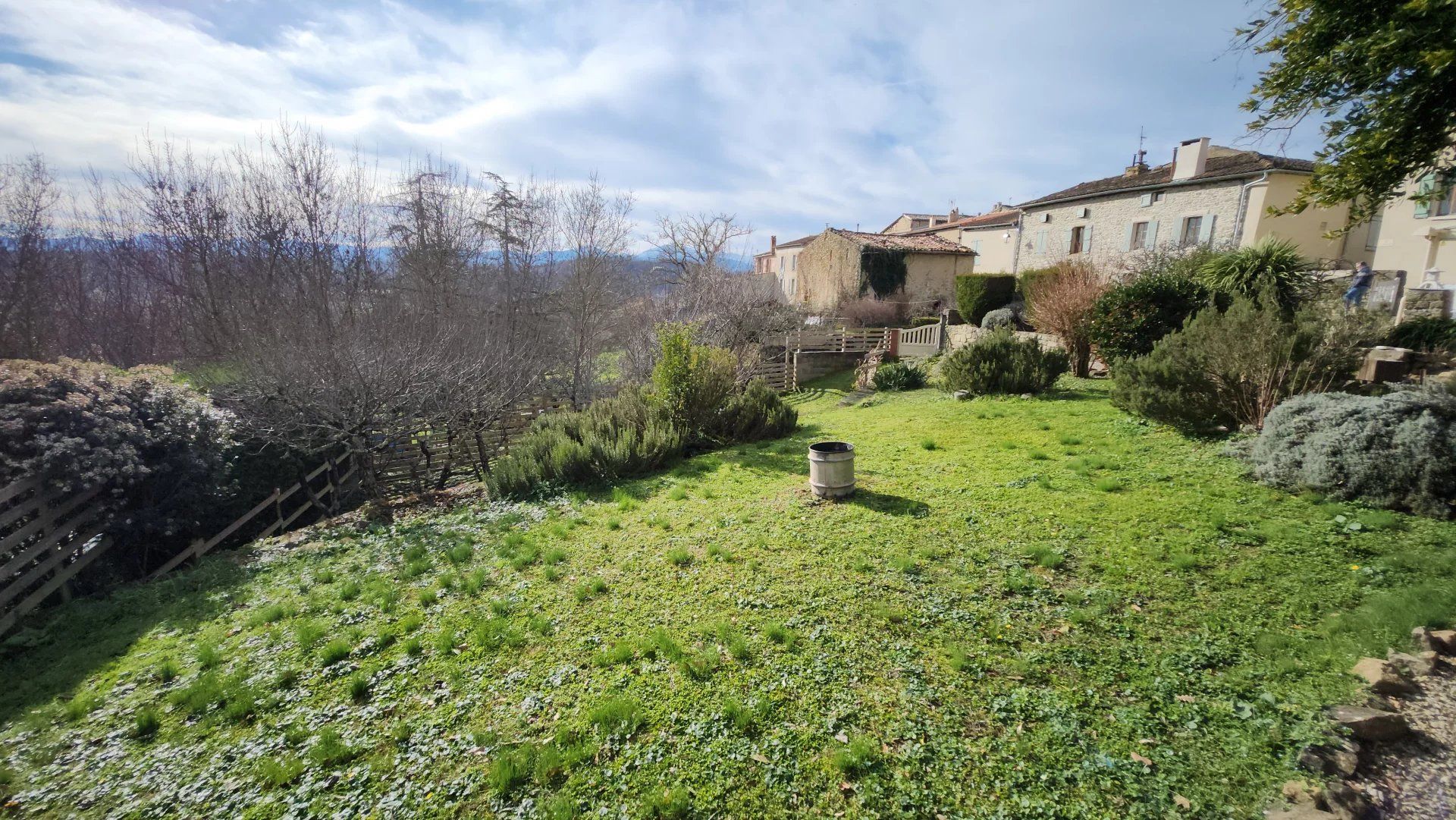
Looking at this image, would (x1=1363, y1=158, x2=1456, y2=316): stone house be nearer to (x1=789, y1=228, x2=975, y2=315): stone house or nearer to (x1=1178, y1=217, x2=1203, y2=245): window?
(x1=1178, y1=217, x2=1203, y2=245): window

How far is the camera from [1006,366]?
11352 mm

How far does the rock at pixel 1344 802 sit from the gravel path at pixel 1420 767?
0.06m

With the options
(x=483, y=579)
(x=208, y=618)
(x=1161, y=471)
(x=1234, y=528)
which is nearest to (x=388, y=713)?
(x=483, y=579)

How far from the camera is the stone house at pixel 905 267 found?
30.5 meters

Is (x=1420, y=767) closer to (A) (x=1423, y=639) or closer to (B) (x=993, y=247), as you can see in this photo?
(A) (x=1423, y=639)

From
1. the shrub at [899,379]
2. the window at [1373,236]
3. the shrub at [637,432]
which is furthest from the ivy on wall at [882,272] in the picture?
the shrub at [637,432]

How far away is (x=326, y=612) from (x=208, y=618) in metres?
1.24

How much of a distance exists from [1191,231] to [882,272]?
13.5 meters

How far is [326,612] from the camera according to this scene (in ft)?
16.2

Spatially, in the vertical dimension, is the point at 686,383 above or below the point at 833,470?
above

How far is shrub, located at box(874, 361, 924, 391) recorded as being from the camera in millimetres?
14891

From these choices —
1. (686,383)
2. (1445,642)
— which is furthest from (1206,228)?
(1445,642)

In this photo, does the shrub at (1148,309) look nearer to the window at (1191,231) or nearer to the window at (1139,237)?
the window at (1191,231)

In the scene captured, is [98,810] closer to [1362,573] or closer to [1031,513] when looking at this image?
[1031,513]
